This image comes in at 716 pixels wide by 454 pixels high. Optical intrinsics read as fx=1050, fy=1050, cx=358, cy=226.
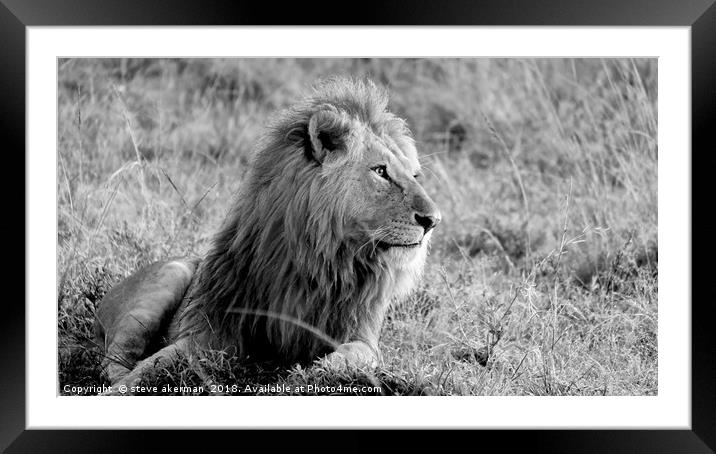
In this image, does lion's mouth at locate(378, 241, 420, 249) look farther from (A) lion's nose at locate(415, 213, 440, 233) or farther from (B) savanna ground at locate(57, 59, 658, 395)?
(B) savanna ground at locate(57, 59, 658, 395)

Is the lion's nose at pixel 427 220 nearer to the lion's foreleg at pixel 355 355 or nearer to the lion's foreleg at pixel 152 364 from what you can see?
the lion's foreleg at pixel 355 355

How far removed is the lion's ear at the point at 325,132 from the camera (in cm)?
480

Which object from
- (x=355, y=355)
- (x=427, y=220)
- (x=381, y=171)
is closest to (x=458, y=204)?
(x=381, y=171)

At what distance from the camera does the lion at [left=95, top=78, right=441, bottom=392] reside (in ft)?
15.6

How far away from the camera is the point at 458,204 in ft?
23.9

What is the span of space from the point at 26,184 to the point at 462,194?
3.62m

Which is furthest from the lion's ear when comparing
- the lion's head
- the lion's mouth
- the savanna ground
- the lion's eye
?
the savanna ground

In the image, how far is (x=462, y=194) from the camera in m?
7.43

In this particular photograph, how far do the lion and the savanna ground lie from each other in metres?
0.17

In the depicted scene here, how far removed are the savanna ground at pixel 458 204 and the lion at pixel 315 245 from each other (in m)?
0.17
